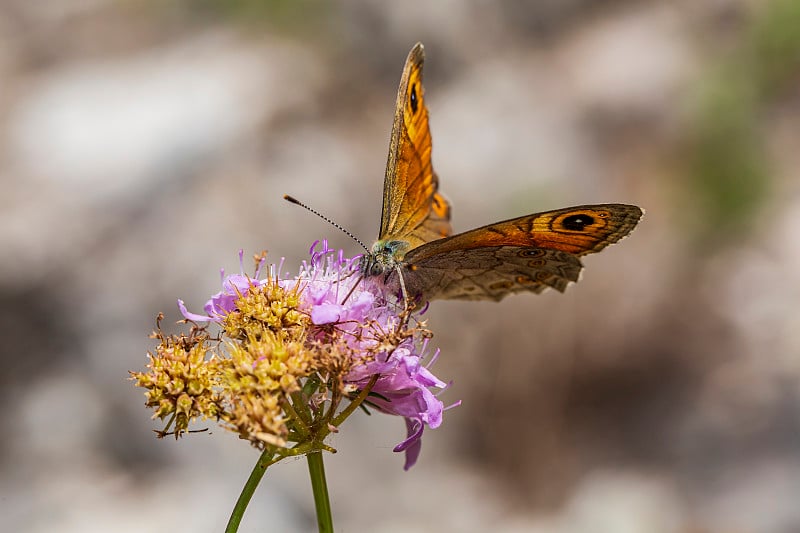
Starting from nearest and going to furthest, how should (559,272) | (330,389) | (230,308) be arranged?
(330,389) < (230,308) < (559,272)

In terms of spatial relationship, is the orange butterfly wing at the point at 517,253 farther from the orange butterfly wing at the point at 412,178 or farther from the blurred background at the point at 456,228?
the blurred background at the point at 456,228

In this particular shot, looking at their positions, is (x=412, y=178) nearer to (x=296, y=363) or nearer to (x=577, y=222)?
(x=577, y=222)

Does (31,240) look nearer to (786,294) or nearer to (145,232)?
(145,232)

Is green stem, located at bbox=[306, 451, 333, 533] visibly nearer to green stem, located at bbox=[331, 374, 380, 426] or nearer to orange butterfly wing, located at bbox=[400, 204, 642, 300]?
green stem, located at bbox=[331, 374, 380, 426]

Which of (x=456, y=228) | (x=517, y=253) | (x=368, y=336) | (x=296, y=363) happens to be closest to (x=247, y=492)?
(x=296, y=363)

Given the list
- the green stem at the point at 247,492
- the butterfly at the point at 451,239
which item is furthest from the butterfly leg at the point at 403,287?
the green stem at the point at 247,492

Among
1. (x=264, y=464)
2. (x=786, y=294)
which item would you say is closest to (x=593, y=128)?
(x=786, y=294)
